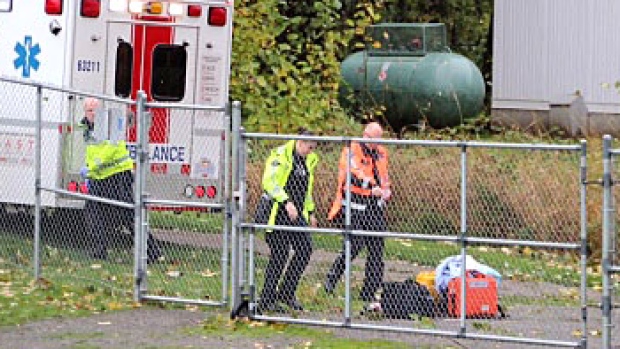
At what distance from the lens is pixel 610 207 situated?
12.6m

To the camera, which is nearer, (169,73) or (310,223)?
(310,223)

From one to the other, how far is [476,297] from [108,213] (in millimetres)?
4078

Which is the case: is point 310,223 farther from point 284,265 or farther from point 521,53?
point 521,53

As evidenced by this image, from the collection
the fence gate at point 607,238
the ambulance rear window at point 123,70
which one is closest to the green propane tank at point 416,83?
the ambulance rear window at point 123,70

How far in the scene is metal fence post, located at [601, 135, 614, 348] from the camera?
12.5 m

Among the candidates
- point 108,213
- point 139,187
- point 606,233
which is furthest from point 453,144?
point 108,213

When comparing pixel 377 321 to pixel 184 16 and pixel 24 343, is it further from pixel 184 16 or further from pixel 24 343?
pixel 184 16

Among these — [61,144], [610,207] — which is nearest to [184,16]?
[61,144]

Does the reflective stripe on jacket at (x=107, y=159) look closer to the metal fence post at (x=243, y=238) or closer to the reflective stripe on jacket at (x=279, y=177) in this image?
the reflective stripe on jacket at (x=279, y=177)

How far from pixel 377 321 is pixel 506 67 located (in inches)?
1025

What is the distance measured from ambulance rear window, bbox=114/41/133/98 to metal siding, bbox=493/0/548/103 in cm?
2046

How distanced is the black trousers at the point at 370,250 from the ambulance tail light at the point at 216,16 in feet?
14.9

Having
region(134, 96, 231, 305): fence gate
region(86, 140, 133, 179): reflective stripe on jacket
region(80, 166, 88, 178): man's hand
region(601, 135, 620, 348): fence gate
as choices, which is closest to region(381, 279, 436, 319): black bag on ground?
region(134, 96, 231, 305): fence gate

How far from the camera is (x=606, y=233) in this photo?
1258 cm
